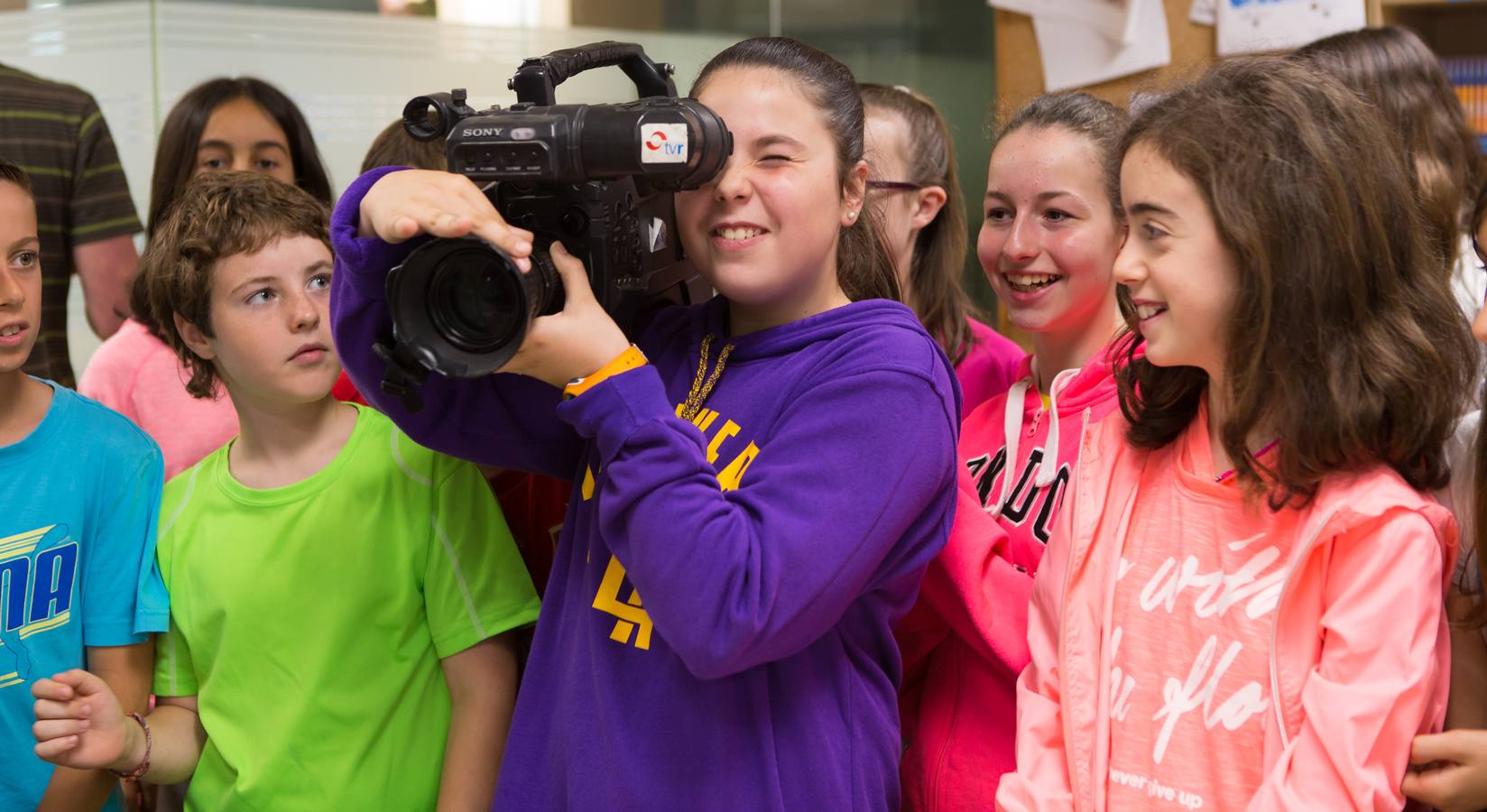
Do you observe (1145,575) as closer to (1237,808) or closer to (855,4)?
(1237,808)

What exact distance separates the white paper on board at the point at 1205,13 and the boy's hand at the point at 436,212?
7.88 ft

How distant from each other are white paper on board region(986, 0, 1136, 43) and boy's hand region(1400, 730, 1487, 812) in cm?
232

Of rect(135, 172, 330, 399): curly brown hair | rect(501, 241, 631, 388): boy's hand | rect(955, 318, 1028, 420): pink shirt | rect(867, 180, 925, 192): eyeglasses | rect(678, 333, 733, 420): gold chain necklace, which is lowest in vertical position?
rect(955, 318, 1028, 420): pink shirt

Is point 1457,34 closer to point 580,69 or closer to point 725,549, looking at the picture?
point 580,69

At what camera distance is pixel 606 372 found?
1045mm

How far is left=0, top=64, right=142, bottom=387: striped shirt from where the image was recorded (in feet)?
7.48

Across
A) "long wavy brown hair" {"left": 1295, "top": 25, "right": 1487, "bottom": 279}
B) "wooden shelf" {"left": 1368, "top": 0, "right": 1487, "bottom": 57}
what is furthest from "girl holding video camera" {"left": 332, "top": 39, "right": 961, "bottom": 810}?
"wooden shelf" {"left": 1368, "top": 0, "right": 1487, "bottom": 57}

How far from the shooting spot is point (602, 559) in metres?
1.17

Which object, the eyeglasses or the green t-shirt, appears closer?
the green t-shirt

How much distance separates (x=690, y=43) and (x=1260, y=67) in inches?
102

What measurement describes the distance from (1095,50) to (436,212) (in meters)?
2.40

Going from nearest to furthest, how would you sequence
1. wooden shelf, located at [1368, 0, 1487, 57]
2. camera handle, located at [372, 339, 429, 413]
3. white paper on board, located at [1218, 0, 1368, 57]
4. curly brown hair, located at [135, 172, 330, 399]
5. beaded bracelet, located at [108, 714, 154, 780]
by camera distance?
camera handle, located at [372, 339, 429, 413] < beaded bracelet, located at [108, 714, 154, 780] < curly brown hair, located at [135, 172, 330, 399] < white paper on board, located at [1218, 0, 1368, 57] < wooden shelf, located at [1368, 0, 1487, 57]

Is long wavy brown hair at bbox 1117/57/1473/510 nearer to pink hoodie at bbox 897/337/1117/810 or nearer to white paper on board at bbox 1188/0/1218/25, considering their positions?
pink hoodie at bbox 897/337/1117/810

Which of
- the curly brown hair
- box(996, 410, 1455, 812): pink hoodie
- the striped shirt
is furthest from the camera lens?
the striped shirt
